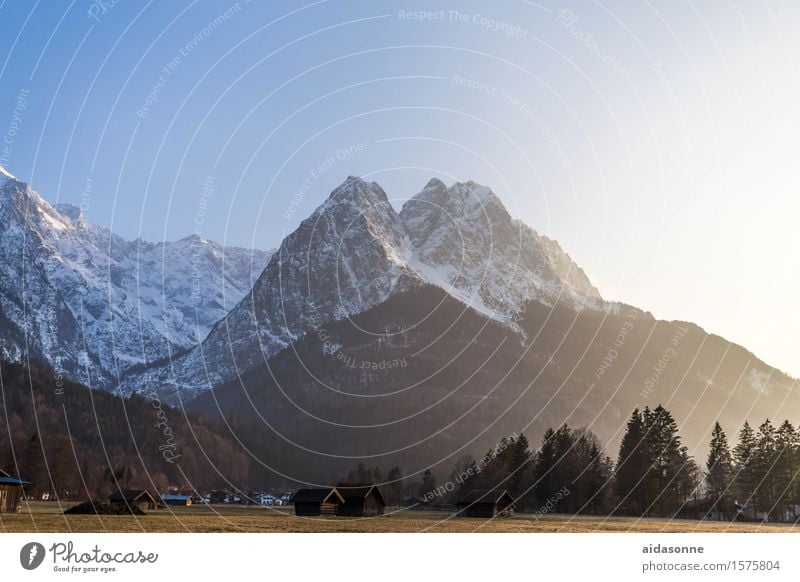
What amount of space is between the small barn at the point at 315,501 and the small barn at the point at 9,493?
1069 inches

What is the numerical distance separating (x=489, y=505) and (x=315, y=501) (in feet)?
62.1

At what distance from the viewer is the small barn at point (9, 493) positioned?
220 feet

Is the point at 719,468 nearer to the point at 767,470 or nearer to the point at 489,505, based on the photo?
the point at 767,470

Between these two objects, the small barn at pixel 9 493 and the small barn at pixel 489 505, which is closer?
the small barn at pixel 9 493

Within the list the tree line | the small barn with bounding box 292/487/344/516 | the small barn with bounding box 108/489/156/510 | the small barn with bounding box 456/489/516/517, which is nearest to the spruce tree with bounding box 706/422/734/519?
the tree line

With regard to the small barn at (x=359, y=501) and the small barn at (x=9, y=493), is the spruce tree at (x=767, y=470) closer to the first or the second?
the small barn at (x=359, y=501)

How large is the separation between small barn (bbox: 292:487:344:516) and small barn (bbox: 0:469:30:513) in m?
27.2

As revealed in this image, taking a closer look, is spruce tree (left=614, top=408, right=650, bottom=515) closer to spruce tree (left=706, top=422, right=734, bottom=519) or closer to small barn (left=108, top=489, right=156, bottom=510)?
spruce tree (left=706, top=422, right=734, bottom=519)

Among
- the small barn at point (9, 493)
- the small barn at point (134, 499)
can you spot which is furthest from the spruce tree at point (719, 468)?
the small barn at point (9, 493)
